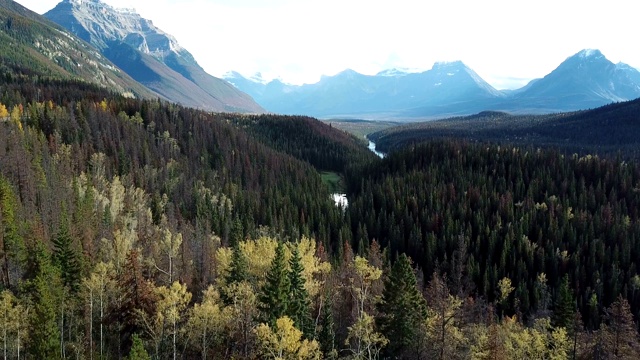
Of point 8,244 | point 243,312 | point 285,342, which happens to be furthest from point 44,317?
point 285,342

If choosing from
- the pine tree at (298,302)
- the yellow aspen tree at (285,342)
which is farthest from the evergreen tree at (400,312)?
the yellow aspen tree at (285,342)

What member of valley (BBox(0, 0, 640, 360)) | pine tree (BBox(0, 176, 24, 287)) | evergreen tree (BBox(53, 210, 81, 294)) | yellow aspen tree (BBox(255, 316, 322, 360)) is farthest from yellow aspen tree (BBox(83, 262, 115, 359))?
yellow aspen tree (BBox(255, 316, 322, 360))

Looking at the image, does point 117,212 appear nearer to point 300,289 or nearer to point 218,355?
point 218,355

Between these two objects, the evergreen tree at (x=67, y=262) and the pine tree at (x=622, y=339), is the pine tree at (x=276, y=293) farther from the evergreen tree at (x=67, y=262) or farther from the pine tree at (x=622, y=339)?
the pine tree at (x=622, y=339)

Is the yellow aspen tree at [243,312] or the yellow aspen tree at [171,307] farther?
the yellow aspen tree at [243,312]

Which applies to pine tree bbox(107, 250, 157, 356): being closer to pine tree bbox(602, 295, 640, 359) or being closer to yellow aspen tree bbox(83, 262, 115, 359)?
yellow aspen tree bbox(83, 262, 115, 359)

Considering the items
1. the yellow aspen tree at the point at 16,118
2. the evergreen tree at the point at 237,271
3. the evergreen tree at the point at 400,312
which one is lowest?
the evergreen tree at the point at 400,312
